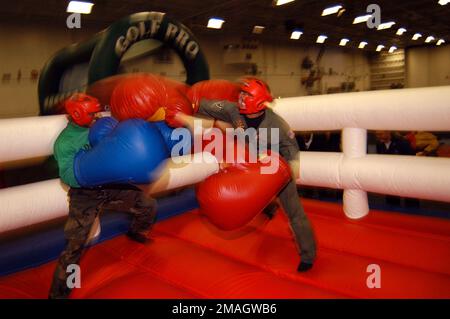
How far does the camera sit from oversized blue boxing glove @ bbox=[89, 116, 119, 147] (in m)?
1.71

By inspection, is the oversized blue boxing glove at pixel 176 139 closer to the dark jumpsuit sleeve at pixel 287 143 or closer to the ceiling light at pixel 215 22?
the dark jumpsuit sleeve at pixel 287 143

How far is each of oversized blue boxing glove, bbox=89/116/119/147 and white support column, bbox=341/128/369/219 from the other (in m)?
1.71

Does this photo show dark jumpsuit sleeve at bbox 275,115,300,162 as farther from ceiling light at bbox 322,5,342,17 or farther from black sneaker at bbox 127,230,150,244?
ceiling light at bbox 322,5,342,17

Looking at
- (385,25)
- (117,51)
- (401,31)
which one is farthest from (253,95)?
(401,31)

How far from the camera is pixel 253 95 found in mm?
1882

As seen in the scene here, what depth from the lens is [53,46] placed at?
761 cm

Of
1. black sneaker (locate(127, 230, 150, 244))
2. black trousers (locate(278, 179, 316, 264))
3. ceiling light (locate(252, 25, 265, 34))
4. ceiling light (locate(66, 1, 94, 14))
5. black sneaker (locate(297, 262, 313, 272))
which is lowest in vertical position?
black sneaker (locate(297, 262, 313, 272))

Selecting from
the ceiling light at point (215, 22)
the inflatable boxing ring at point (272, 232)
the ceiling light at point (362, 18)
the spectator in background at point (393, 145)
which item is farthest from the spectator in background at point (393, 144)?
the ceiling light at point (362, 18)

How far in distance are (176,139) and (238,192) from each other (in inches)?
15.4

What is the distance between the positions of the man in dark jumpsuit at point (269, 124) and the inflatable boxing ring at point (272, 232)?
0.16 meters

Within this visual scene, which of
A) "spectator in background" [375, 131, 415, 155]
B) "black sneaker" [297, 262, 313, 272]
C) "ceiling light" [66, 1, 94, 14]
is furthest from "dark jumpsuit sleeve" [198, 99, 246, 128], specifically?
"ceiling light" [66, 1, 94, 14]

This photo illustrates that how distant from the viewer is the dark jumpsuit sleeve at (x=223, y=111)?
2062 millimetres

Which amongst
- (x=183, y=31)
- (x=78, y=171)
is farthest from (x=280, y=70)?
(x=78, y=171)

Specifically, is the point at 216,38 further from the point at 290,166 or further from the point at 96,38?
the point at 290,166
